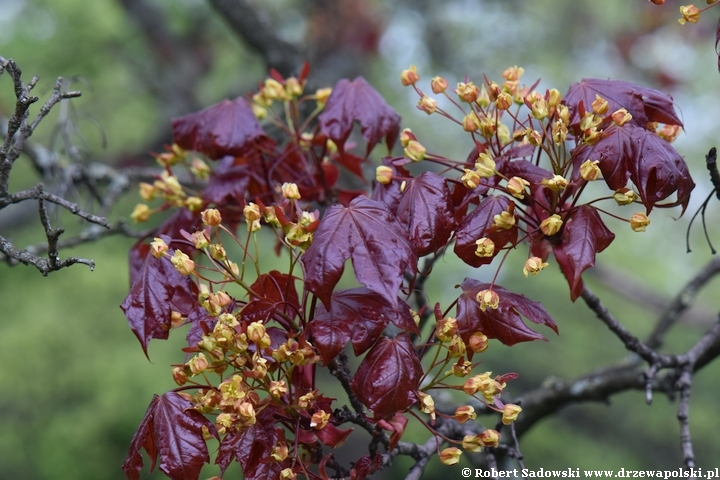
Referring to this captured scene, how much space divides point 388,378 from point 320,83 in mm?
1944

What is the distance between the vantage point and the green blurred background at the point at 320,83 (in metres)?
3.33

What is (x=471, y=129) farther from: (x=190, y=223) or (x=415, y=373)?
(x=190, y=223)

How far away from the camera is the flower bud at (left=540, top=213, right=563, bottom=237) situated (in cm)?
87

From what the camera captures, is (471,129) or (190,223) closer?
(471,129)

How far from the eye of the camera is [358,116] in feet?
3.76

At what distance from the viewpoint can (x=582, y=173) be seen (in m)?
0.86

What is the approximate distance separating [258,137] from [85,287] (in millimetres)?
2804

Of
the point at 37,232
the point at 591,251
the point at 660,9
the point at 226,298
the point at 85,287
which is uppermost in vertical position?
the point at 660,9

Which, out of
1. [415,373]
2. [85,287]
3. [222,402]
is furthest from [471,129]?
[85,287]

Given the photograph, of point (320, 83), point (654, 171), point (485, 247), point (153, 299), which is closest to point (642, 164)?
point (654, 171)

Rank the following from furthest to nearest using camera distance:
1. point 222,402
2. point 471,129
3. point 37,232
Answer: point 37,232 < point 471,129 < point 222,402

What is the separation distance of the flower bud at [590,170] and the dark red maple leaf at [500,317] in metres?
0.19

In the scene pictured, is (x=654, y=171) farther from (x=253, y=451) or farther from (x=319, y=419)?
(x=253, y=451)

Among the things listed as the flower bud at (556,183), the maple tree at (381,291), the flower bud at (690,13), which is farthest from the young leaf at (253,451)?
the flower bud at (690,13)
